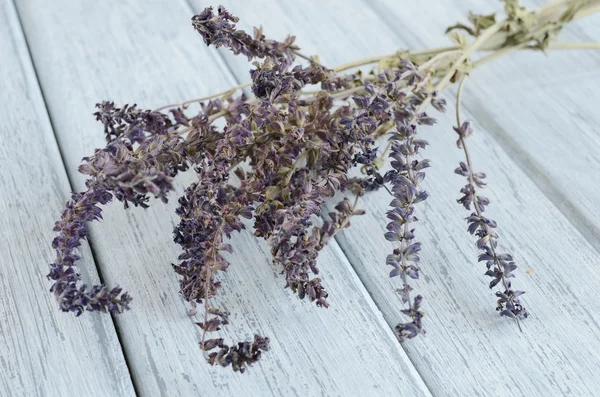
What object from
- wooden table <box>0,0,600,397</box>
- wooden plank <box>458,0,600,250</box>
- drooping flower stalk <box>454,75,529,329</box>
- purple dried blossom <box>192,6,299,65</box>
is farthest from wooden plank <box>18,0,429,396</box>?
wooden plank <box>458,0,600,250</box>

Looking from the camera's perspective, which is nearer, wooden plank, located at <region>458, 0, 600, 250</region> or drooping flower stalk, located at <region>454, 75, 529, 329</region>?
drooping flower stalk, located at <region>454, 75, 529, 329</region>

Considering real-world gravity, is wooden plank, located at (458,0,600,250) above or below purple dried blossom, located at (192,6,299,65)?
below

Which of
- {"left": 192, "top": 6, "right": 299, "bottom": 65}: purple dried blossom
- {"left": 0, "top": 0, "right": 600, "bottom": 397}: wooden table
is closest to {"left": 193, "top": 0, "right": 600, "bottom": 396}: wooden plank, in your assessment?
{"left": 0, "top": 0, "right": 600, "bottom": 397}: wooden table

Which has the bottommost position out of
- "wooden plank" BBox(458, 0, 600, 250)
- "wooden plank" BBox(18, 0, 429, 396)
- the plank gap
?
the plank gap

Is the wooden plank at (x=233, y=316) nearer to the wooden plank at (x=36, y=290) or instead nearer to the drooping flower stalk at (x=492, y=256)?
the wooden plank at (x=36, y=290)

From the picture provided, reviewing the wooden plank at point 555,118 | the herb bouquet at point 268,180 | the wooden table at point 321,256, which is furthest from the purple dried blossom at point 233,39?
the wooden plank at point 555,118

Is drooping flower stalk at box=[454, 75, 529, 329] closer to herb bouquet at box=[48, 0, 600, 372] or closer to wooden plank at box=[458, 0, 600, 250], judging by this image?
herb bouquet at box=[48, 0, 600, 372]

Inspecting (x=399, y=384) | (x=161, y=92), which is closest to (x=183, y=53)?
(x=161, y=92)

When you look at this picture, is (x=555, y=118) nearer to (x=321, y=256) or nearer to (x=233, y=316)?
(x=321, y=256)
